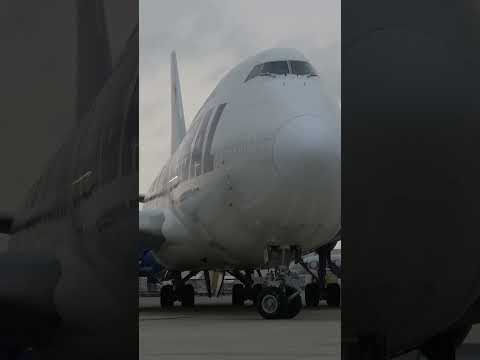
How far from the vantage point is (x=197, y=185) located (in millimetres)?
6062

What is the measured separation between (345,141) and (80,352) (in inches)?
15.5

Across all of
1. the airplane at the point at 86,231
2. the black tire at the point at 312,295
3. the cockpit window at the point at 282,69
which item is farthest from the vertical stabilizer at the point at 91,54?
the black tire at the point at 312,295

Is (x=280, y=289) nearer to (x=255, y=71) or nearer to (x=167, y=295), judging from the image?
(x=255, y=71)

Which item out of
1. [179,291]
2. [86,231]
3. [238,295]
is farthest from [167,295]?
[86,231]

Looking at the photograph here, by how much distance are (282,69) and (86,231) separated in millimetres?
5346

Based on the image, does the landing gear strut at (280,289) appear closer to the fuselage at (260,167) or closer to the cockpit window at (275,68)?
the fuselage at (260,167)

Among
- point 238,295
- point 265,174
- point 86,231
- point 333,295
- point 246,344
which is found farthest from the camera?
point 238,295

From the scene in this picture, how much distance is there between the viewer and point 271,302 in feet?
17.2

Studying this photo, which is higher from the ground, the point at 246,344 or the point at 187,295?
the point at 246,344

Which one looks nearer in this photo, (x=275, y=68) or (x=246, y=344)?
(x=246, y=344)

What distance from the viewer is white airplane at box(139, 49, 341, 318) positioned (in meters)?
5.06

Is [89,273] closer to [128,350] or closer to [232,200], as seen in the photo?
[128,350]

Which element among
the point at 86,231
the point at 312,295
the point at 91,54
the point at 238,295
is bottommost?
the point at 238,295

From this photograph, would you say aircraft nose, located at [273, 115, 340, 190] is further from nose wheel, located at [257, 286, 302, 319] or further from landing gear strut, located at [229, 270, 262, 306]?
landing gear strut, located at [229, 270, 262, 306]
